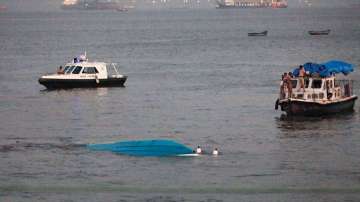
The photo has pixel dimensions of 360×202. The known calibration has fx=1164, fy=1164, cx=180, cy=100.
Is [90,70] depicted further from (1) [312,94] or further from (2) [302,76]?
(1) [312,94]

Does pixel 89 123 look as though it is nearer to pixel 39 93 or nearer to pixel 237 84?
pixel 39 93

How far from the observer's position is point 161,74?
337 feet

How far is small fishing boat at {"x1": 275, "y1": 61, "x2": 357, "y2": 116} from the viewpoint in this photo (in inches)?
2569

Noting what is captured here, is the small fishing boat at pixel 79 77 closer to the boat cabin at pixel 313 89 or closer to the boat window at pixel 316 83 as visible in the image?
the boat cabin at pixel 313 89

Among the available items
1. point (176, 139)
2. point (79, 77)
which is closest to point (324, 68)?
point (176, 139)

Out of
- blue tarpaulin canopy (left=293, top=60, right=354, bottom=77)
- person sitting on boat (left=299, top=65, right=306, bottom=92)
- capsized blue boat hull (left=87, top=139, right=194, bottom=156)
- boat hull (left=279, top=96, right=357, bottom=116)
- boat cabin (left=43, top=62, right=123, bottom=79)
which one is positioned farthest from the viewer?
boat cabin (left=43, top=62, right=123, bottom=79)

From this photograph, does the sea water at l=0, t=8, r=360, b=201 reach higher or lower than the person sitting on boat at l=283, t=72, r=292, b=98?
lower

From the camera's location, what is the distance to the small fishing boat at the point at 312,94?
214 feet

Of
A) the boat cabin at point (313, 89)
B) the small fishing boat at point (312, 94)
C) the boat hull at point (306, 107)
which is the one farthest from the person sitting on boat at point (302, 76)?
the boat hull at point (306, 107)

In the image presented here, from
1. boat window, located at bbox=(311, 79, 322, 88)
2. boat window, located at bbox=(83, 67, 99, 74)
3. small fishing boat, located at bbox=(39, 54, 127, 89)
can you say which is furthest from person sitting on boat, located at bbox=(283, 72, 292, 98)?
boat window, located at bbox=(83, 67, 99, 74)

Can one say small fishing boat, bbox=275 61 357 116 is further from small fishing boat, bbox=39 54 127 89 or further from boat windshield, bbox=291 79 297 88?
small fishing boat, bbox=39 54 127 89

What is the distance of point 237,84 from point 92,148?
35.4m

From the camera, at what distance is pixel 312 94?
65875 mm

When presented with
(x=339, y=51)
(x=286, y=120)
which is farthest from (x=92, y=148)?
(x=339, y=51)
